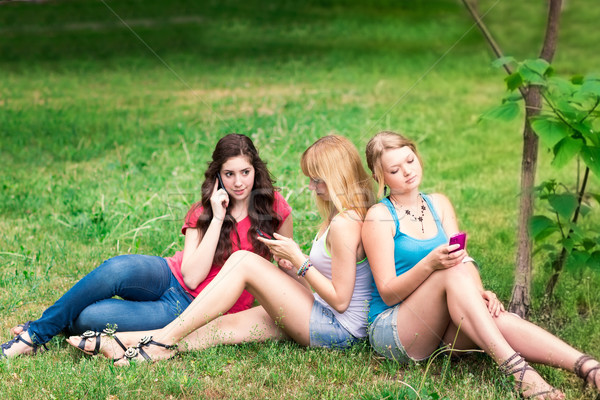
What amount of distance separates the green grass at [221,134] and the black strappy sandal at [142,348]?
0.09 m

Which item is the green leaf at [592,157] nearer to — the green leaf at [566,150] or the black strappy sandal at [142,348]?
the green leaf at [566,150]

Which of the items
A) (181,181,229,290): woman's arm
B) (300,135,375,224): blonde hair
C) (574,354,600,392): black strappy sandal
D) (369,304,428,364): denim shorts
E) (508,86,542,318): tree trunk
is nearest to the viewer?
(574,354,600,392): black strappy sandal

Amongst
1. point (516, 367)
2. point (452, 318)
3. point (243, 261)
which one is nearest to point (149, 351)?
point (243, 261)

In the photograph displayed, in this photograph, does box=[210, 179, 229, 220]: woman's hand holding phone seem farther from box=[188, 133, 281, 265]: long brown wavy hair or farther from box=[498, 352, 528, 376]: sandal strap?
box=[498, 352, 528, 376]: sandal strap

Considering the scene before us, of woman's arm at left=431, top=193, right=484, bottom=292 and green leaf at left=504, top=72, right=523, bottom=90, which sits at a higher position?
green leaf at left=504, top=72, right=523, bottom=90

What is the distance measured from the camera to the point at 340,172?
3309 mm

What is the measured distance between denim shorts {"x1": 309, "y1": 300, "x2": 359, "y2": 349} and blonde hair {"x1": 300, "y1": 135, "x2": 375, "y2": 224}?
0.49 metres

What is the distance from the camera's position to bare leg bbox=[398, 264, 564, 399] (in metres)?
2.92

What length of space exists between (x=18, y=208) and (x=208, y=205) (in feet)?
8.69

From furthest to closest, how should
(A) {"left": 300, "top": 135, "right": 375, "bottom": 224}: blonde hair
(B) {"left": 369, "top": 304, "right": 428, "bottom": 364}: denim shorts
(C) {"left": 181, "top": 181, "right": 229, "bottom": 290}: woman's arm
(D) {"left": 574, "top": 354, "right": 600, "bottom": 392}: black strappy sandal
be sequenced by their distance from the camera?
(C) {"left": 181, "top": 181, "right": 229, "bottom": 290}: woman's arm < (A) {"left": 300, "top": 135, "right": 375, "bottom": 224}: blonde hair < (B) {"left": 369, "top": 304, "right": 428, "bottom": 364}: denim shorts < (D) {"left": 574, "top": 354, "right": 600, "bottom": 392}: black strappy sandal

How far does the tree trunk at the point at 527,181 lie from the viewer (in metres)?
3.67

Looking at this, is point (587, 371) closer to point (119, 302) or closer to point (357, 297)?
point (357, 297)

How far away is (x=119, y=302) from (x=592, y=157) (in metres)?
2.30

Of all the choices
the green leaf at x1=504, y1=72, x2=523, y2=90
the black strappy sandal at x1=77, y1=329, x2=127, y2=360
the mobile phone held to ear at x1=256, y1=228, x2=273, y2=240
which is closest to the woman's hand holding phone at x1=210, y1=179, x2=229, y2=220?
the mobile phone held to ear at x1=256, y1=228, x2=273, y2=240
